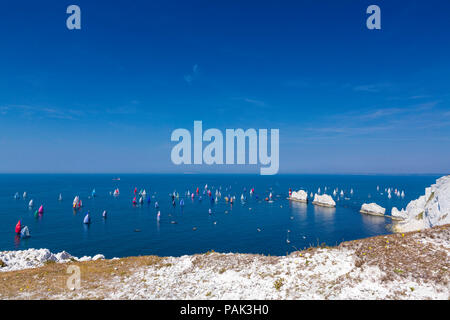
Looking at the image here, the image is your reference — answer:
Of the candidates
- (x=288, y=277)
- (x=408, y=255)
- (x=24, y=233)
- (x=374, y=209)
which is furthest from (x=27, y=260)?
(x=374, y=209)

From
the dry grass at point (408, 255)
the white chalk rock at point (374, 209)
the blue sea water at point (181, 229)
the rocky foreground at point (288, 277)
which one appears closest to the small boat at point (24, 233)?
the blue sea water at point (181, 229)

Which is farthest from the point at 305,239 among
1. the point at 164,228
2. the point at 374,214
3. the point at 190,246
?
the point at 374,214

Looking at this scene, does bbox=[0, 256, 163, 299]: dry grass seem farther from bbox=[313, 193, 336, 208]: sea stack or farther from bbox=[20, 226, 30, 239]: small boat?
bbox=[313, 193, 336, 208]: sea stack

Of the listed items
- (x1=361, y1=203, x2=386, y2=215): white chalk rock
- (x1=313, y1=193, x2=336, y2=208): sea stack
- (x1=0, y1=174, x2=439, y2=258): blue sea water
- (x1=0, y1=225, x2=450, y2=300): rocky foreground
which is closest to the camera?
(x1=0, y1=225, x2=450, y2=300): rocky foreground

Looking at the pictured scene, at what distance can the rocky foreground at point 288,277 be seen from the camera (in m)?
12.2

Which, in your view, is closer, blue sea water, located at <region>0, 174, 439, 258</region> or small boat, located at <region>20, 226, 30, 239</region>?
blue sea water, located at <region>0, 174, 439, 258</region>

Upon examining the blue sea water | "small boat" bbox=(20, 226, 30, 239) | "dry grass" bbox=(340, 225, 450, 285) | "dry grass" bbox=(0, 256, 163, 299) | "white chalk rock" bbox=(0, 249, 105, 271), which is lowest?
the blue sea water

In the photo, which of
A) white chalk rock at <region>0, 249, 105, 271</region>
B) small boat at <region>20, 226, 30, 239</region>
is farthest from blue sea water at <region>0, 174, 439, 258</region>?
white chalk rock at <region>0, 249, 105, 271</region>

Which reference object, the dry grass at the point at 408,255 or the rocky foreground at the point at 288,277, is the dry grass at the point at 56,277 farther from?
the dry grass at the point at 408,255

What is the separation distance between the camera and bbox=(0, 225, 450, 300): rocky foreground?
12.2 metres

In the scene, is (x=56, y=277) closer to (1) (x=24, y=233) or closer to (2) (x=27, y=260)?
(2) (x=27, y=260)

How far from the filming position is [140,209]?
109 metres
